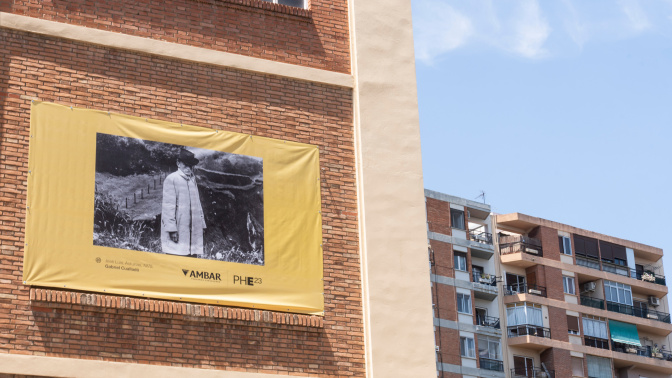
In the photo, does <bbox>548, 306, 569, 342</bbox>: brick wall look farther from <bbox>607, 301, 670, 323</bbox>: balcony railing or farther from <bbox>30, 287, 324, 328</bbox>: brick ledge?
<bbox>30, 287, 324, 328</bbox>: brick ledge

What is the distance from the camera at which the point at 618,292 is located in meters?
79.9

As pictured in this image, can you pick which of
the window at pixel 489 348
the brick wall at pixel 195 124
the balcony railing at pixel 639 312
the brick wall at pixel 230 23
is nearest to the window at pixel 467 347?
the window at pixel 489 348

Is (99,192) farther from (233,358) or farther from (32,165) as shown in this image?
(233,358)

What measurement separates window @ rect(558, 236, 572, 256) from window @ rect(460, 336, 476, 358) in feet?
39.5

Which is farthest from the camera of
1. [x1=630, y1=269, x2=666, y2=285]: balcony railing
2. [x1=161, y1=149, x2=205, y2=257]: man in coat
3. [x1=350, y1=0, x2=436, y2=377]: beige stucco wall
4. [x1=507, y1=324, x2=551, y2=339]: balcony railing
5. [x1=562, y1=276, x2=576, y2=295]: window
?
[x1=630, y1=269, x2=666, y2=285]: balcony railing

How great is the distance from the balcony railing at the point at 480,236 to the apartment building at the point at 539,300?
9 cm

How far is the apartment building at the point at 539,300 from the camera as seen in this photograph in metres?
70.2

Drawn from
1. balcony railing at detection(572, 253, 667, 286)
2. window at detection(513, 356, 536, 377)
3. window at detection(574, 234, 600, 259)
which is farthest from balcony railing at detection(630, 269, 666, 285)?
window at detection(513, 356, 536, 377)

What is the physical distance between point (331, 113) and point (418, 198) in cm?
197

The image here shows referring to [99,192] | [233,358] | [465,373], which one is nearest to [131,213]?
[99,192]

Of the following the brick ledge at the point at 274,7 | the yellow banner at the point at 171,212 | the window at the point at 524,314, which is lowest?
the yellow banner at the point at 171,212

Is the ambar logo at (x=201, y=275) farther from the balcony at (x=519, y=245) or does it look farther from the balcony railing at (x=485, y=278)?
the balcony at (x=519, y=245)

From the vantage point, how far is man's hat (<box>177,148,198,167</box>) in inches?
625

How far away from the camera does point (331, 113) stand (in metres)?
17.3
